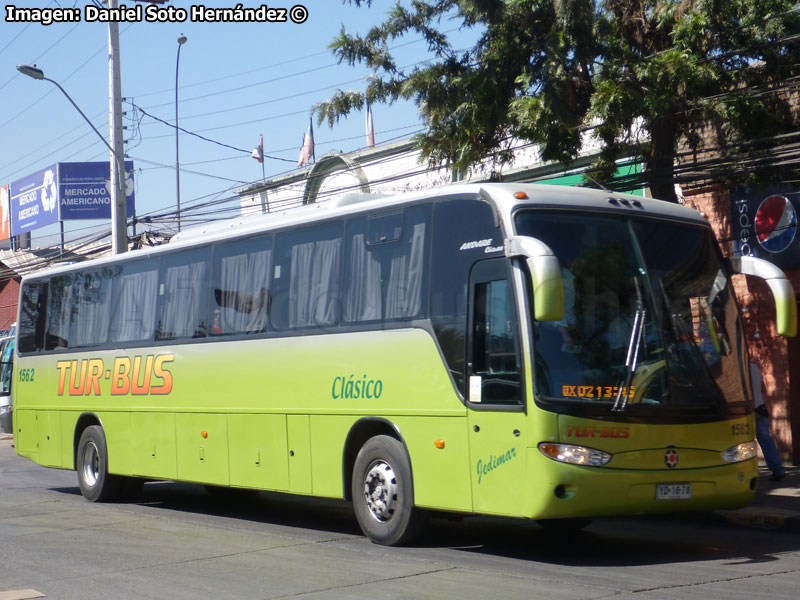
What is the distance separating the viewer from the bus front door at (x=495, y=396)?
8641 millimetres

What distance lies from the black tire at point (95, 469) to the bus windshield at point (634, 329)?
27.6 feet

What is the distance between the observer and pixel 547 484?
8.38 metres

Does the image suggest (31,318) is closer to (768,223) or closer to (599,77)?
(599,77)

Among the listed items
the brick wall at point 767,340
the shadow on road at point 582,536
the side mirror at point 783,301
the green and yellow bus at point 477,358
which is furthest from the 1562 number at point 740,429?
the brick wall at point 767,340

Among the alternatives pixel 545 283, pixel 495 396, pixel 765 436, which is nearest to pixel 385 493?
pixel 495 396

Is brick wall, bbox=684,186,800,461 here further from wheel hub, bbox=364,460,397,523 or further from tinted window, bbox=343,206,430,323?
wheel hub, bbox=364,460,397,523

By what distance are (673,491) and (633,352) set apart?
1196mm

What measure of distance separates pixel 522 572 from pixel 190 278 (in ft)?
21.6

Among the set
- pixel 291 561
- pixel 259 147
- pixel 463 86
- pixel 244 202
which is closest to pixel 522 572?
pixel 291 561

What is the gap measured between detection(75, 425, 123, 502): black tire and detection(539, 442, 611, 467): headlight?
327 inches

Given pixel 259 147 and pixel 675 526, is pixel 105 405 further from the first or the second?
pixel 259 147

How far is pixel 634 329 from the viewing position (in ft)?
28.8

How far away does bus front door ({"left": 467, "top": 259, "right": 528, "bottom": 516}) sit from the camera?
864 cm

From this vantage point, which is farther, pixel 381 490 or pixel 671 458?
pixel 381 490
